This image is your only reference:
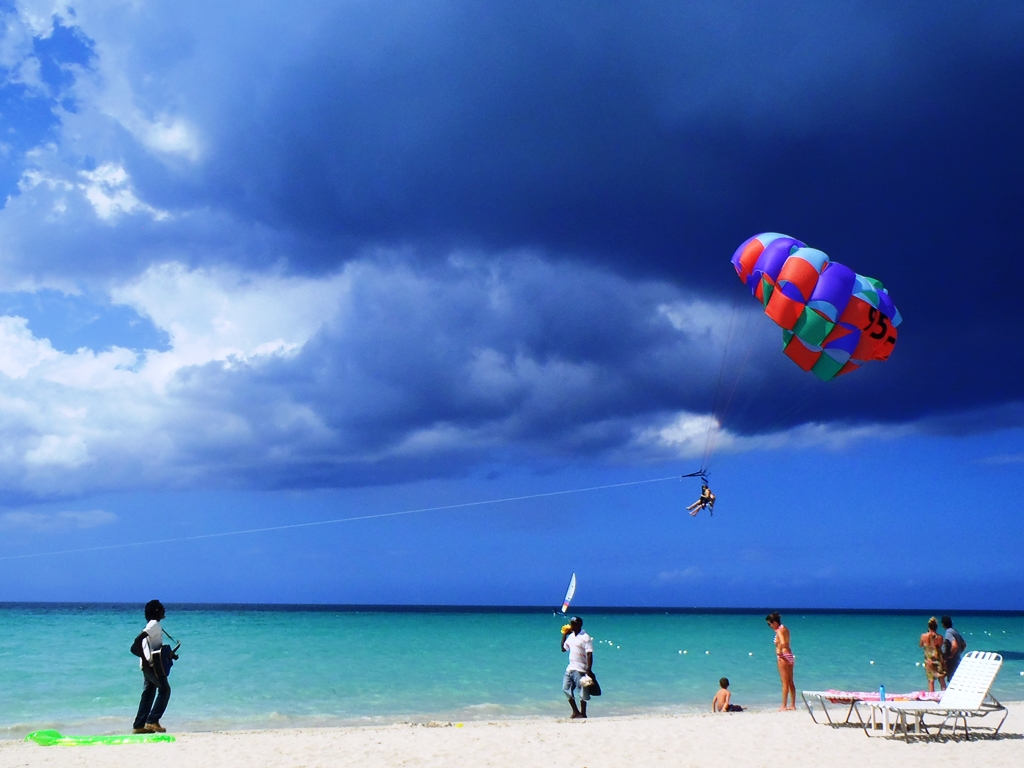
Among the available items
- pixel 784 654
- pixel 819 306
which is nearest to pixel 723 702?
pixel 784 654

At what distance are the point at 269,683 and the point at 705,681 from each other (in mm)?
10264

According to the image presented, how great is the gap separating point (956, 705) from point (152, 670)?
982cm

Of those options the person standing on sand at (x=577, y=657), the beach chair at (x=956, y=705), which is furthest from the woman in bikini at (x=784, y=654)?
the person standing on sand at (x=577, y=657)

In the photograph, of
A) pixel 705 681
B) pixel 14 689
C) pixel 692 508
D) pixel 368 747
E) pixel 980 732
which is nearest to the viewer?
pixel 368 747

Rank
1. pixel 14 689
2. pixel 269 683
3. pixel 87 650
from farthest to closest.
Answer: pixel 87 650
pixel 269 683
pixel 14 689

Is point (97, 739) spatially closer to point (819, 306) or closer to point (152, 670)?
point (152, 670)

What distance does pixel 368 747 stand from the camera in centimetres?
933

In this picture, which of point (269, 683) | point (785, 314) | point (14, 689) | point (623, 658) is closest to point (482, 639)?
point (623, 658)

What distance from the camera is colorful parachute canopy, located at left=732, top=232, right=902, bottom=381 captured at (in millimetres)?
13266

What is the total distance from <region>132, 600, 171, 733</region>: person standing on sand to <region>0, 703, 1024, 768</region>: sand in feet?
1.60

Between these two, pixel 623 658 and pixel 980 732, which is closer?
pixel 980 732

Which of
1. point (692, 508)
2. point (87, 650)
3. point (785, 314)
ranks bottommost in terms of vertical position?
point (87, 650)

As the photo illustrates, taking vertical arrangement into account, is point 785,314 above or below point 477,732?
above

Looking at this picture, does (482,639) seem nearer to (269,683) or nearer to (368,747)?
(269,683)
